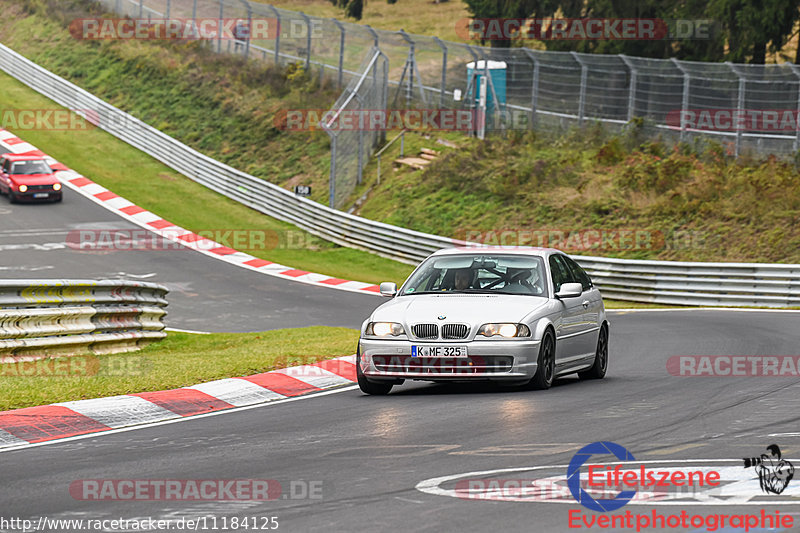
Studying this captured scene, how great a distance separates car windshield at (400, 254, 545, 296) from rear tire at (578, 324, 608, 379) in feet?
4.25

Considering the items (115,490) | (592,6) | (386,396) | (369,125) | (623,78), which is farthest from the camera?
(592,6)

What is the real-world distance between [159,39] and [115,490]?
4719cm

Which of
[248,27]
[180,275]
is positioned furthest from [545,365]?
[248,27]

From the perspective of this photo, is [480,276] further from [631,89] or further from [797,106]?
[631,89]

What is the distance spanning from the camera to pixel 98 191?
123 ft

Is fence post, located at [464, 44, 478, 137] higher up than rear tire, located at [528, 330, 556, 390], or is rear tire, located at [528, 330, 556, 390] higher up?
fence post, located at [464, 44, 478, 137]

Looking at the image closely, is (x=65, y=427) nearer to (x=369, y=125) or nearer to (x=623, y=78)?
(x=623, y=78)

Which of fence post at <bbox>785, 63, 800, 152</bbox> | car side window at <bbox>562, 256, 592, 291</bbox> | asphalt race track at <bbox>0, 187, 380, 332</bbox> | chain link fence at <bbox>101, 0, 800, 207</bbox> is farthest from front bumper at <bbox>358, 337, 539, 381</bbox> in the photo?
chain link fence at <bbox>101, 0, 800, 207</bbox>

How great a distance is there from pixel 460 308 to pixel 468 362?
0.56 metres

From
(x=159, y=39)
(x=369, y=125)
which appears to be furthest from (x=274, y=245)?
(x=159, y=39)

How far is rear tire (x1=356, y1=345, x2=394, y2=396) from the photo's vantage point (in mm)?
11250

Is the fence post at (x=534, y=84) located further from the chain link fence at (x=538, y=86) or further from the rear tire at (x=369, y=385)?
the rear tire at (x=369, y=385)

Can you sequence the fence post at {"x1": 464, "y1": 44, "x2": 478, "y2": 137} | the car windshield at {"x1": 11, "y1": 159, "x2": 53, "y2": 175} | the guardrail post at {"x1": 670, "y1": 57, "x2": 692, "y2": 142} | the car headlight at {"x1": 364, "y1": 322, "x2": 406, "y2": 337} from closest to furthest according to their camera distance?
the car headlight at {"x1": 364, "y1": 322, "x2": 406, "y2": 337}
the guardrail post at {"x1": 670, "y1": 57, "x2": 692, "y2": 142}
the fence post at {"x1": 464, "y1": 44, "x2": 478, "y2": 137}
the car windshield at {"x1": 11, "y1": 159, "x2": 53, "y2": 175}

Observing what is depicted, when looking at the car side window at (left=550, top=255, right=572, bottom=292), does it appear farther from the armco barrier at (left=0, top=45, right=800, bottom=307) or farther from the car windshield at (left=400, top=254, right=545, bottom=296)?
the armco barrier at (left=0, top=45, right=800, bottom=307)
